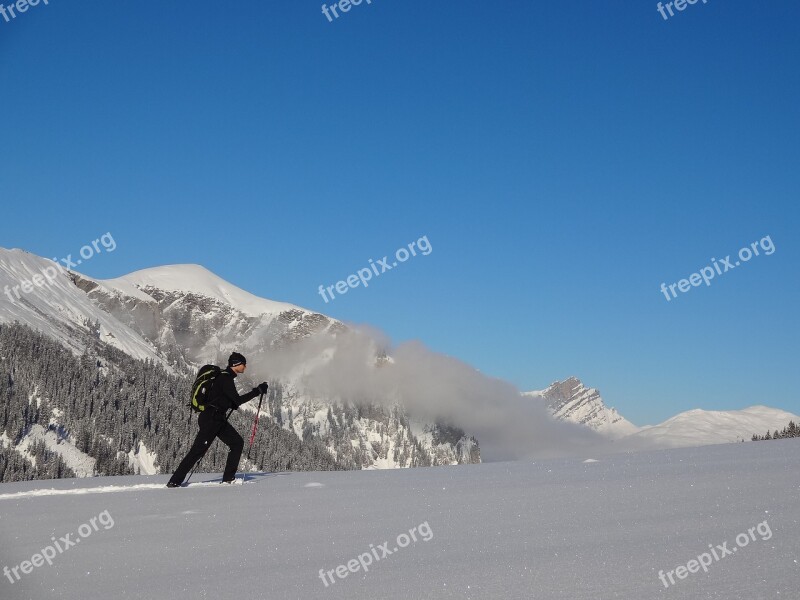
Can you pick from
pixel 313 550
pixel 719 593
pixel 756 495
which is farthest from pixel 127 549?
pixel 756 495

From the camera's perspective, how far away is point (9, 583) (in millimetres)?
5117

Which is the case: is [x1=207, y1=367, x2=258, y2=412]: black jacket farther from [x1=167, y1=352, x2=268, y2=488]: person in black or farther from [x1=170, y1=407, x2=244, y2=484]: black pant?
[x1=170, y1=407, x2=244, y2=484]: black pant

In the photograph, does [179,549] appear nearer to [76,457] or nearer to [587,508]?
[587,508]

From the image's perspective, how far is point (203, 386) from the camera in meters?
11.9

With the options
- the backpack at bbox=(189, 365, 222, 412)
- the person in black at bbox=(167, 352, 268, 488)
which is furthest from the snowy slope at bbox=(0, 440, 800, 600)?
the backpack at bbox=(189, 365, 222, 412)

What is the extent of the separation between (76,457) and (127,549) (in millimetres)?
208223

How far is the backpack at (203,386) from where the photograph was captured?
11.8 m

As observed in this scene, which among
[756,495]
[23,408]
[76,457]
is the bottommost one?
[756,495]

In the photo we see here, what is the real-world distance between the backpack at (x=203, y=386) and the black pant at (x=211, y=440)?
158 millimetres

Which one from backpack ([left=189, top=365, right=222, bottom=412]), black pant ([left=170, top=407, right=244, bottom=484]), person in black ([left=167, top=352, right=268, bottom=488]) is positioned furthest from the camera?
backpack ([left=189, top=365, right=222, bottom=412])

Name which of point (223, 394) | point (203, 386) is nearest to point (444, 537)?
point (223, 394)

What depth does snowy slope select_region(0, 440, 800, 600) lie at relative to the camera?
168 inches

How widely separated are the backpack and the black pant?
6.2 inches

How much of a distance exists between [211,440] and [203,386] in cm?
93
